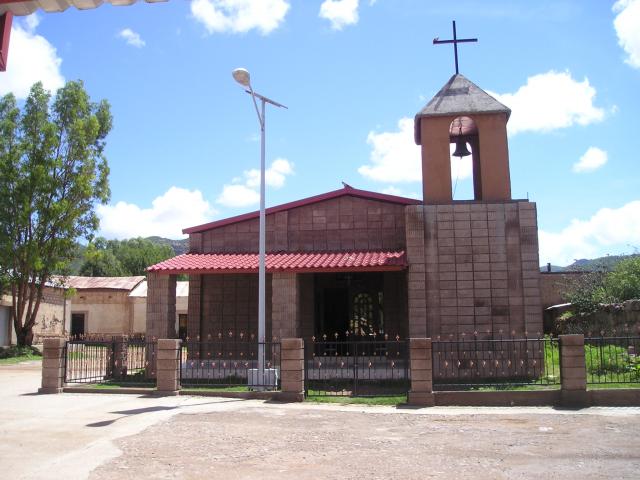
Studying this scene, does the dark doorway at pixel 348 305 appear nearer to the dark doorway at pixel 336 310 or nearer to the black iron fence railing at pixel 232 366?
the dark doorway at pixel 336 310

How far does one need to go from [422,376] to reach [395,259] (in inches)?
175

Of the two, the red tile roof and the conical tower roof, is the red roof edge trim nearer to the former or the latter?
the conical tower roof

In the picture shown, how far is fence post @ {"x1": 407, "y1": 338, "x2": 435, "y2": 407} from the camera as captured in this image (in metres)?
11.4

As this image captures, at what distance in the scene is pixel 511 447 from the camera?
7.71 metres

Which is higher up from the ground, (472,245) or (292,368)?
(472,245)

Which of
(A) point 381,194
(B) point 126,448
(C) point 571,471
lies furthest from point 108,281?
(C) point 571,471

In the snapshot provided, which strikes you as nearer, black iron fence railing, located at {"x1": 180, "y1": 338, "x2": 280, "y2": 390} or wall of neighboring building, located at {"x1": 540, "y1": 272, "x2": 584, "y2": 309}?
black iron fence railing, located at {"x1": 180, "y1": 338, "x2": 280, "y2": 390}

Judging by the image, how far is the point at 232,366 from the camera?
1603 centimetres

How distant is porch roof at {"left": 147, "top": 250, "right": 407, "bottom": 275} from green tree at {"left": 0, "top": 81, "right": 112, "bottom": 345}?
1263 centimetres

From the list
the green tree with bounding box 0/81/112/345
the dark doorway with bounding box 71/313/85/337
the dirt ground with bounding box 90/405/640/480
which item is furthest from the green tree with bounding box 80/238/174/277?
the dirt ground with bounding box 90/405/640/480

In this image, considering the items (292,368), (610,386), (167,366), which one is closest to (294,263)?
(292,368)

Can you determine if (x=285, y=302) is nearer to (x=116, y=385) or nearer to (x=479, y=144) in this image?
(x=116, y=385)

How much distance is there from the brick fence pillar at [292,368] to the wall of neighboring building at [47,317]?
22.7m

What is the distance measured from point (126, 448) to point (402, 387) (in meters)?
7.60
